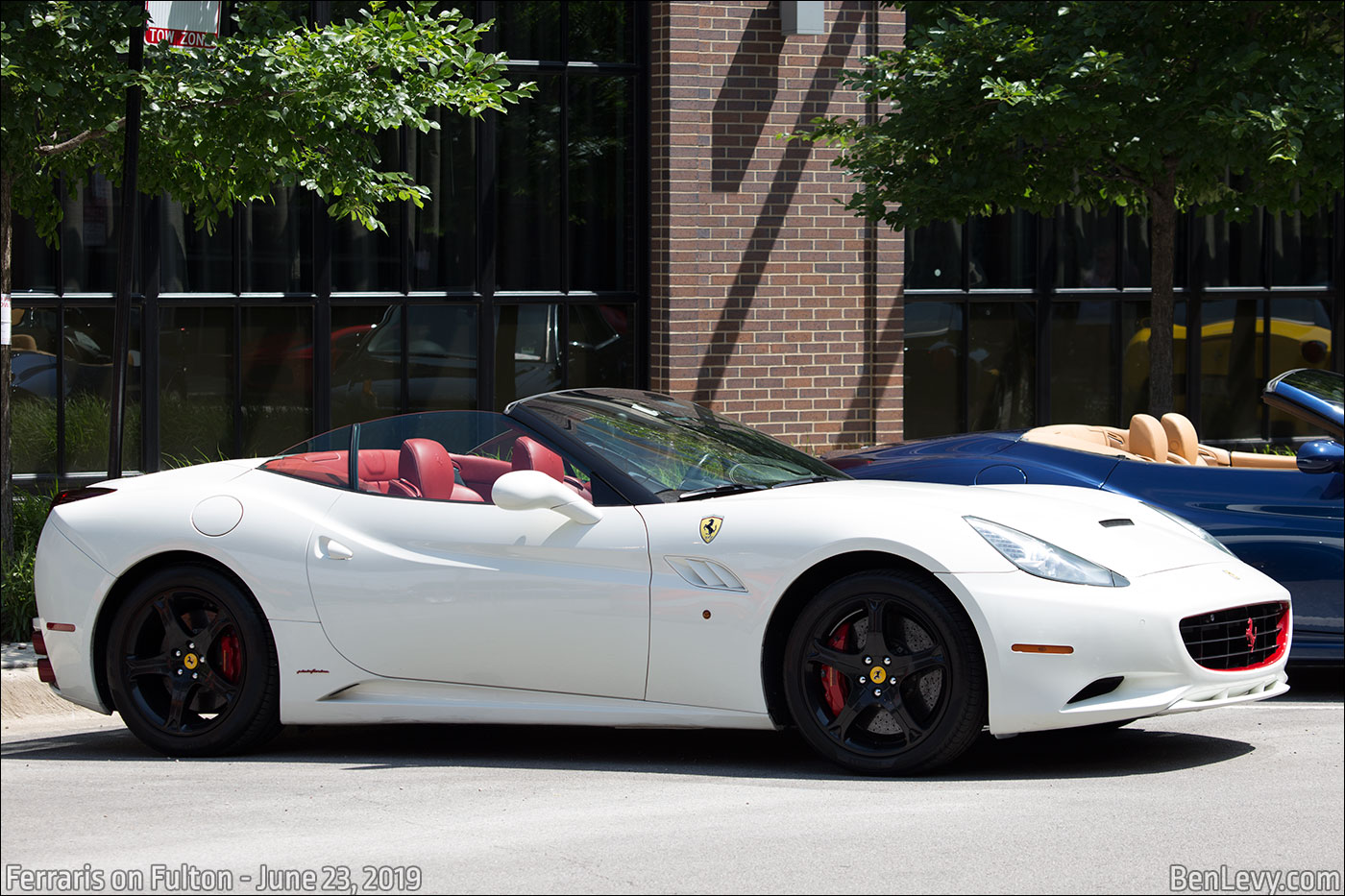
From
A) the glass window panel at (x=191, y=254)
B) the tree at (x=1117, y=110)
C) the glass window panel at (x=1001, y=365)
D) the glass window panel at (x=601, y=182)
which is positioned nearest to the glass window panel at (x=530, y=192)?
the glass window panel at (x=601, y=182)

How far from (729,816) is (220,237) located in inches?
342

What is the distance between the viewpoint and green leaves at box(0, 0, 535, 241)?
8711mm

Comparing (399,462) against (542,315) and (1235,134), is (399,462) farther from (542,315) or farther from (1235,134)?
(542,315)

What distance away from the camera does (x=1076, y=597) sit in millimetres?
5461

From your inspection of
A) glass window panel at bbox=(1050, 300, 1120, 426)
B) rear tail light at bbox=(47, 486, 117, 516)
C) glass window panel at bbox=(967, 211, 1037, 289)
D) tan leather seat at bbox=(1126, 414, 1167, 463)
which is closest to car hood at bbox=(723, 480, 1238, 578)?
tan leather seat at bbox=(1126, 414, 1167, 463)

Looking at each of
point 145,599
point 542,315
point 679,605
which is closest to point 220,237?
point 542,315

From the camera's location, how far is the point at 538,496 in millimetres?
5793

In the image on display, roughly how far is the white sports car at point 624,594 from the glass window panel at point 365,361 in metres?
6.16

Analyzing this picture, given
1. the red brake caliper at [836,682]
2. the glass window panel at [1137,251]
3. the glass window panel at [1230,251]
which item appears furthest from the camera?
the glass window panel at [1230,251]

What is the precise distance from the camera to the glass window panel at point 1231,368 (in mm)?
15625

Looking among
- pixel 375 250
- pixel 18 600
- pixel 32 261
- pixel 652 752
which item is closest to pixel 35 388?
pixel 32 261

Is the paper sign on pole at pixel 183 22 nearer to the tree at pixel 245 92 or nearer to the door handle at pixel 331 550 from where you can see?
the tree at pixel 245 92

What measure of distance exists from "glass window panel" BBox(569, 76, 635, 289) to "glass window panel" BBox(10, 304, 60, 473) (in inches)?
154

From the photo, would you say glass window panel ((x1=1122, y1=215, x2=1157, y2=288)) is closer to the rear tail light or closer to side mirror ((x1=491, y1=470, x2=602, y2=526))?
side mirror ((x1=491, y1=470, x2=602, y2=526))
